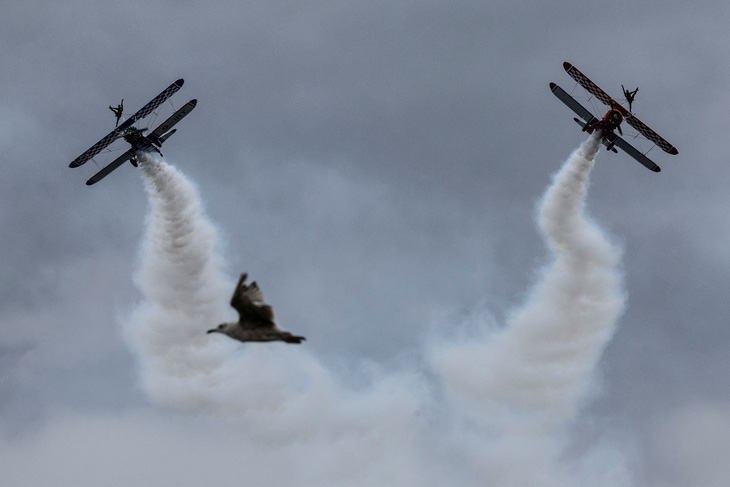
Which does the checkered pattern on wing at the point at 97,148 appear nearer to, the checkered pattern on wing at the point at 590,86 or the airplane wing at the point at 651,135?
the checkered pattern on wing at the point at 590,86

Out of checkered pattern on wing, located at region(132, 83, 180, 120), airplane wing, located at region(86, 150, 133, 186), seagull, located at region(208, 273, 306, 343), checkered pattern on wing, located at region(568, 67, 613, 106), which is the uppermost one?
checkered pattern on wing, located at region(568, 67, 613, 106)

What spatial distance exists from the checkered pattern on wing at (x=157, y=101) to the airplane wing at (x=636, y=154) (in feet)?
142

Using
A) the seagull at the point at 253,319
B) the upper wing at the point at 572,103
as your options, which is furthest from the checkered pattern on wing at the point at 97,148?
the seagull at the point at 253,319

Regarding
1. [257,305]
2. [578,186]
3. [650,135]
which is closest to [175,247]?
[578,186]

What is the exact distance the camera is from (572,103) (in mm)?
102250

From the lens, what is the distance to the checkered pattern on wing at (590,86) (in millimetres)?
102812

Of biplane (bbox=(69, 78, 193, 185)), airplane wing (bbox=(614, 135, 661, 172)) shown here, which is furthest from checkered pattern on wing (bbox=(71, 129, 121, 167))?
airplane wing (bbox=(614, 135, 661, 172))

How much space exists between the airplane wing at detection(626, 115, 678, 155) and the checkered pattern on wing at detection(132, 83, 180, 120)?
44.1 metres

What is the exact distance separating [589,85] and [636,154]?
29.1ft

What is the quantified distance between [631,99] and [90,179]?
180 feet

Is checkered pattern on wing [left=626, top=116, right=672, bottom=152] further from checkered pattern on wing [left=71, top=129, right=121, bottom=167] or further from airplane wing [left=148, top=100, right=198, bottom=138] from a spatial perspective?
checkered pattern on wing [left=71, top=129, right=121, bottom=167]

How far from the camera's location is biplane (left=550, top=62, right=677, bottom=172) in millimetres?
101688

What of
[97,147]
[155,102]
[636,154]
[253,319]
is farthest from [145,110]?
[253,319]

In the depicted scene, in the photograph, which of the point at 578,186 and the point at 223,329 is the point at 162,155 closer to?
the point at 578,186
